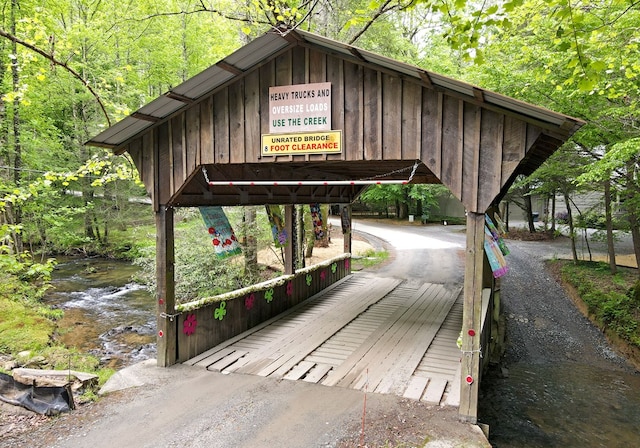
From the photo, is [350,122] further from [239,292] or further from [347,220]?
[347,220]

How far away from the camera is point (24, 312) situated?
392 inches

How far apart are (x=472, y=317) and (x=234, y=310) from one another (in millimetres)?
4306

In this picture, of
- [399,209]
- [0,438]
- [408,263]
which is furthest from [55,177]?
[399,209]

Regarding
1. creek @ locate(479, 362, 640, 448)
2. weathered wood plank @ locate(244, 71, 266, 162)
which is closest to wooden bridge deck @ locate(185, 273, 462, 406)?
creek @ locate(479, 362, 640, 448)

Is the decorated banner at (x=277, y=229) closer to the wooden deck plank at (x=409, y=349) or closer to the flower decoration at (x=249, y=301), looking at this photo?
the flower decoration at (x=249, y=301)

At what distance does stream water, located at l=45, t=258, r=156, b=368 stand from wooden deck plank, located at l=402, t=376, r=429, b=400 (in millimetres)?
5746

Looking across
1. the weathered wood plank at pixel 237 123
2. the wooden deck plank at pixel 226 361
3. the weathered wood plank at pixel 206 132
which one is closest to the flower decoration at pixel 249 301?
the wooden deck plank at pixel 226 361

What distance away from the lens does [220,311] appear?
7.03 meters

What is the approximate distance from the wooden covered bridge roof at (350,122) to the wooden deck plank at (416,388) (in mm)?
2380

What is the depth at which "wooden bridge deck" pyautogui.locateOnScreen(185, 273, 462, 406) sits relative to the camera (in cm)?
560

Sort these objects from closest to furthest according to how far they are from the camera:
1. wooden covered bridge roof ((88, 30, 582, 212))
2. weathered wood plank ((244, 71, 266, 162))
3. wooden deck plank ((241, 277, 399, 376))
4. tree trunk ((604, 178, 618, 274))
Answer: wooden covered bridge roof ((88, 30, 582, 212)) < weathered wood plank ((244, 71, 266, 162)) < wooden deck plank ((241, 277, 399, 376)) < tree trunk ((604, 178, 618, 274))

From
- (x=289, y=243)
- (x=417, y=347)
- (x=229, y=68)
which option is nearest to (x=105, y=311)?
(x=289, y=243)

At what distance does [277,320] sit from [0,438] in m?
4.89

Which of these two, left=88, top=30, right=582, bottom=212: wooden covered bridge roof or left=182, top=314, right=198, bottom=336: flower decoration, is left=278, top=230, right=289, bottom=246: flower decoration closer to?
left=182, top=314, right=198, bottom=336: flower decoration
